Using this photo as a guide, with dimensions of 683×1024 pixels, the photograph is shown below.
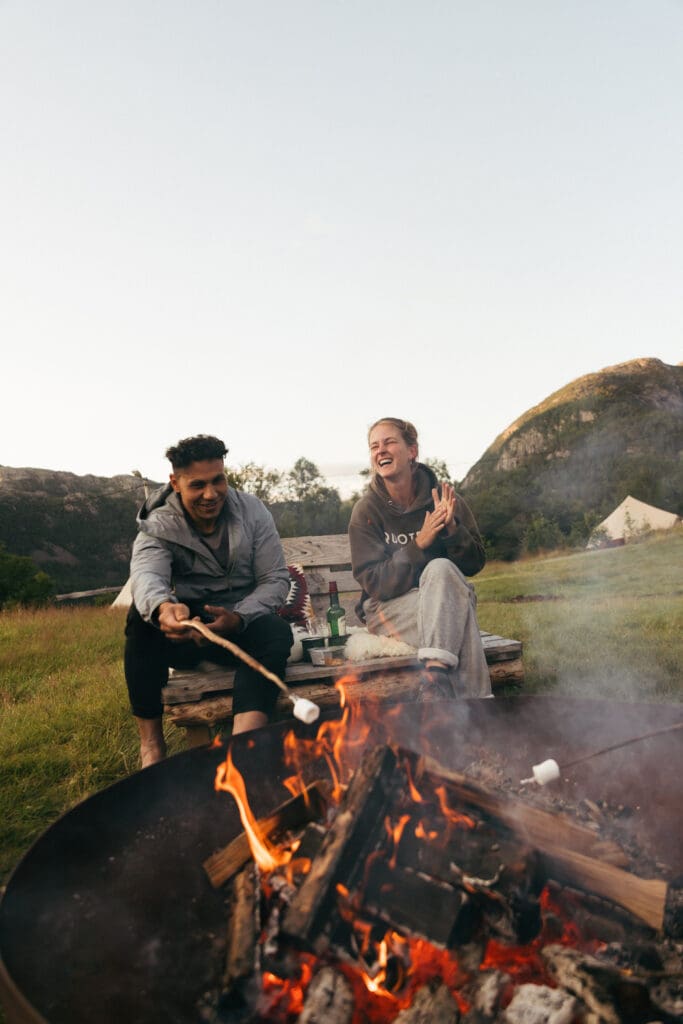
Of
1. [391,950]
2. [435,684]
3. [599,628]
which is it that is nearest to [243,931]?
[391,950]

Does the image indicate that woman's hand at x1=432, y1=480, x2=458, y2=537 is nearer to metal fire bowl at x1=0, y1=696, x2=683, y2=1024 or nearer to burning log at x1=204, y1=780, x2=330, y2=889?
metal fire bowl at x1=0, y1=696, x2=683, y2=1024

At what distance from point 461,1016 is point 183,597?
241 centimetres

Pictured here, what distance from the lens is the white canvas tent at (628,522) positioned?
2877 centimetres

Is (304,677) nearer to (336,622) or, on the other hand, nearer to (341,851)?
(336,622)

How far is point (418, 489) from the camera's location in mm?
4043

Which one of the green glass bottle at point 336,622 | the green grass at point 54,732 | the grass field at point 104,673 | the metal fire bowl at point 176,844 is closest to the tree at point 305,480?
the grass field at point 104,673

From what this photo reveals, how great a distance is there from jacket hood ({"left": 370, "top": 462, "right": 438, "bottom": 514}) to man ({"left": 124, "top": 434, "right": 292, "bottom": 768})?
0.86m

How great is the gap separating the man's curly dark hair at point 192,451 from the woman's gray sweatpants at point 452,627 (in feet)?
4.60

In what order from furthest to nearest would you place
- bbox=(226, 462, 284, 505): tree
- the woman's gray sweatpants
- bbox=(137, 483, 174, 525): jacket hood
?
1. bbox=(226, 462, 284, 505): tree
2. bbox=(137, 483, 174, 525): jacket hood
3. the woman's gray sweatpants

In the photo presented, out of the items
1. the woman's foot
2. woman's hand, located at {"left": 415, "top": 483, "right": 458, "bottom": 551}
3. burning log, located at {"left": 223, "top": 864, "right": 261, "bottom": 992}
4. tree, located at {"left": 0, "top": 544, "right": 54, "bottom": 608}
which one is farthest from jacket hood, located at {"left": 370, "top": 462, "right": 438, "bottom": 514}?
tree, located at {"left": 0, "top": 544, "right": 54, "bottom": 608}

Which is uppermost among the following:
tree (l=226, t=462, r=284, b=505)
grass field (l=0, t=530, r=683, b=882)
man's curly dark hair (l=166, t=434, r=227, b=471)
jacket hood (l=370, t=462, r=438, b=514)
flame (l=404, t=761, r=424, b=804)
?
tree (l=226, t=462, r=284, b=505)

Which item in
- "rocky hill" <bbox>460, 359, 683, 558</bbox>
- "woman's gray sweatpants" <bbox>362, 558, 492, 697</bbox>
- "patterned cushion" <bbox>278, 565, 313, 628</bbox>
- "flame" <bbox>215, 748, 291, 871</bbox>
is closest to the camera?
"flame" <bbox>215, 748, 291, 871</bbox>

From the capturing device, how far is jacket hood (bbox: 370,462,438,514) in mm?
3976

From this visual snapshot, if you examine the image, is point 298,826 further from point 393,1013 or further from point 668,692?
point 668,692
